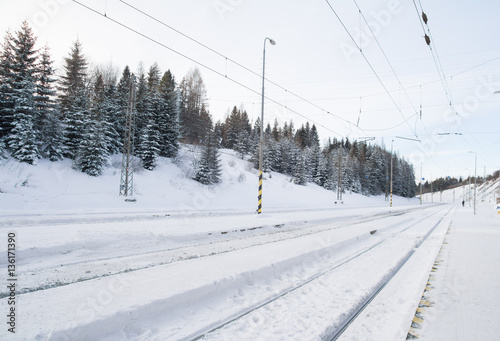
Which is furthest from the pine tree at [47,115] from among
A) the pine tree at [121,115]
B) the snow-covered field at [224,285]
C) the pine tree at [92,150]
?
the snow-covered field at [224,285]

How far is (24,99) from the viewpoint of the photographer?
22.5m

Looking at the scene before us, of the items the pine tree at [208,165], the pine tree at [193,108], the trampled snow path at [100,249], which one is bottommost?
the trampled snow path at [100,249]

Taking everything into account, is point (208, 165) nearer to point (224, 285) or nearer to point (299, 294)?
point (224, 285)

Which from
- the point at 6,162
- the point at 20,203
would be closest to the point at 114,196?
the point at 20,203

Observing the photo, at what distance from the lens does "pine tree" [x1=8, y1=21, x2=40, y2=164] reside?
21.9m

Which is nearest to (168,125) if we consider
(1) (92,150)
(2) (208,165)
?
(2) (208,165)

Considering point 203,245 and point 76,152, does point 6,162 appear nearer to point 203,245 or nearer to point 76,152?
point 76,152

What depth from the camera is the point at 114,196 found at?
72.9ft

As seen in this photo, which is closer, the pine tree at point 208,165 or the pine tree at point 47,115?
the pine tree at point 47,115

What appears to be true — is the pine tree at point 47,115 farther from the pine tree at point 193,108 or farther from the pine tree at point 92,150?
the pine tree at point 193,108

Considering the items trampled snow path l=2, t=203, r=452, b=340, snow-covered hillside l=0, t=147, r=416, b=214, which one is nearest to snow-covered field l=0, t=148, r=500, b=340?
trampled snow path l=2, t=203, r=452, b=340

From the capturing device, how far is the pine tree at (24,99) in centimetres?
2192

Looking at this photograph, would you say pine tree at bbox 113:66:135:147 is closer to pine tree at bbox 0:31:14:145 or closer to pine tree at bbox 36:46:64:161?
pine tree at bbox 36:46:64:161

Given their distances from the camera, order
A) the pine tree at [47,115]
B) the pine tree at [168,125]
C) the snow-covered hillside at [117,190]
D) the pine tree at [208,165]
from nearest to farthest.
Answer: the snow-covered hillside at [117,190]
the pine tree at [47,115]
the pine tree at [208,165]
the pine tree at [168,125]
